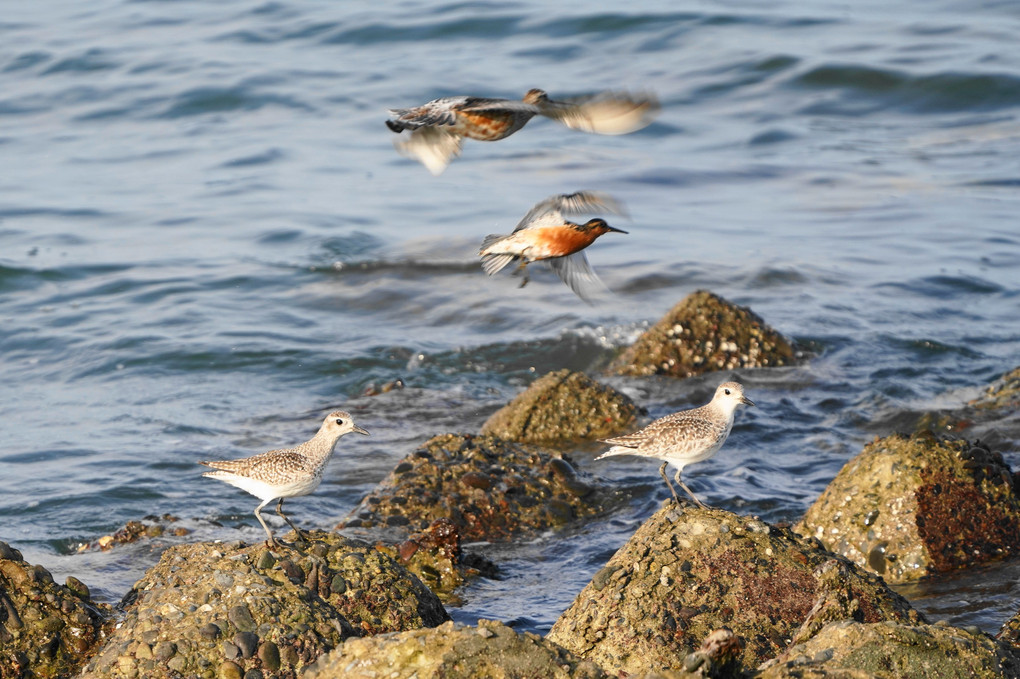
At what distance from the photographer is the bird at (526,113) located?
6828mm

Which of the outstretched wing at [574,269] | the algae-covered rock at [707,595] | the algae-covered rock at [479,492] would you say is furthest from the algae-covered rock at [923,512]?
the outstretched wing at [574,269]

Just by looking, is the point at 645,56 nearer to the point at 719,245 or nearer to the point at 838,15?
the point at 838,15

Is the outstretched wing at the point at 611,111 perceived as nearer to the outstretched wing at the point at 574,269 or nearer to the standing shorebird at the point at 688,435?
the outstretched wing at the point at 574,269

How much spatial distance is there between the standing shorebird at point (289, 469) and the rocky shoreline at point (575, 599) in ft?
1.92

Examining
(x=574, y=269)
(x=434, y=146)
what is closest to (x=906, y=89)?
(x=574, y=269)

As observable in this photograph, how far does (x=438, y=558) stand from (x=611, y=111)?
3643 mm

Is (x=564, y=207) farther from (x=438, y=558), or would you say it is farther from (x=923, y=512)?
(x=923, y=512)

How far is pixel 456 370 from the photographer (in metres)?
15.4

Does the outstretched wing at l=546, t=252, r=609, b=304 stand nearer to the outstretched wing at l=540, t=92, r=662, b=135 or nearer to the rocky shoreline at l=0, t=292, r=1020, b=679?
the outstretched wing at l=540, t=92, r=662, b=135

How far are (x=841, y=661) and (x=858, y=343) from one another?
11.2m

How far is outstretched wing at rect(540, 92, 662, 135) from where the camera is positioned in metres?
6.82

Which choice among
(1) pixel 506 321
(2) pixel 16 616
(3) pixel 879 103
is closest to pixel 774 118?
(3) pixel 879 103

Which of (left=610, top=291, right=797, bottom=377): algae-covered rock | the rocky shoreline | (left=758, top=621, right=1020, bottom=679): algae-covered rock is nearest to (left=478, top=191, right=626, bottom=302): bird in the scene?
the rocky shoreline

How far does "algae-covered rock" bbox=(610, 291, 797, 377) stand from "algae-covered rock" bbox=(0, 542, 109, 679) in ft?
27.1
